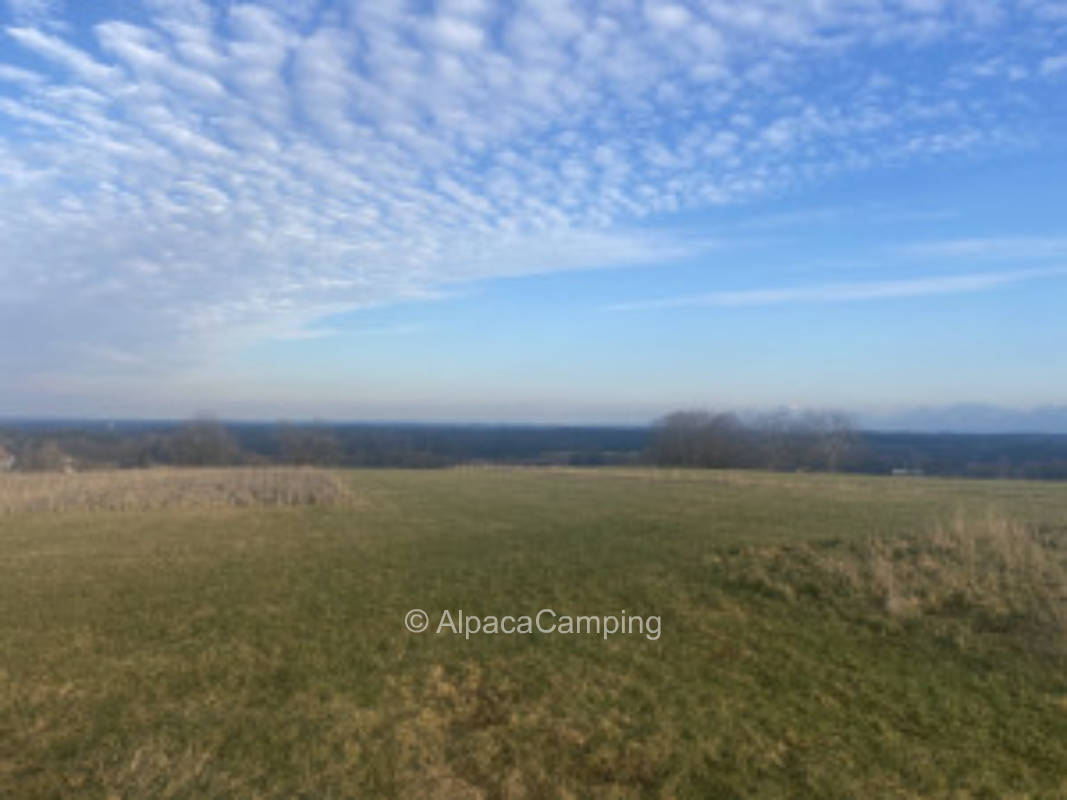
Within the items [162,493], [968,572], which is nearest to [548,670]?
[968,572]

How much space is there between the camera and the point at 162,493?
27.4 meters

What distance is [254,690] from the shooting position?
8.30 m

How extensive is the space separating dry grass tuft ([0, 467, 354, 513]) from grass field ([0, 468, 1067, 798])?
8.97 meters

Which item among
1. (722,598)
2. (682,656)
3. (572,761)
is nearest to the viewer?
Answer: (572,761)

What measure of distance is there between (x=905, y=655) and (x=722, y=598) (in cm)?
278

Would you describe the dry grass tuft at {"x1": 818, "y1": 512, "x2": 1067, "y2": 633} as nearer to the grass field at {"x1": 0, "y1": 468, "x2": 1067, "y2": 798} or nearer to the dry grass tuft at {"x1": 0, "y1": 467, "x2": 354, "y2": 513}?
the grass field at {"x1": 0, "y1": 468, "x2": 1067, "y2": 798}

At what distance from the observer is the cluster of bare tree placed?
3236 inches

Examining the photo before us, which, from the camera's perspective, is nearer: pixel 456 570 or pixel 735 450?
pixel 456 570

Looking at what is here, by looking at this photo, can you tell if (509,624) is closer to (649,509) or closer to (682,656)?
(682,656)

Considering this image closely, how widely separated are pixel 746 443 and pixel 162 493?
68407mm

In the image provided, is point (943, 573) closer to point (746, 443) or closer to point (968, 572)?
point (968, 572)

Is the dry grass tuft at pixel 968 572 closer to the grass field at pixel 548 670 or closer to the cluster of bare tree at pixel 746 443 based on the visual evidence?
the grass field at pixel 548 670

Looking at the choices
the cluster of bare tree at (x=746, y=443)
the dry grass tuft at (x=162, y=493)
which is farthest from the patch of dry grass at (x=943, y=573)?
the cluster of bare tree at (x=746, y=443)

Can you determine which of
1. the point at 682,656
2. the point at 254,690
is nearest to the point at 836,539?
the point at 682,656
